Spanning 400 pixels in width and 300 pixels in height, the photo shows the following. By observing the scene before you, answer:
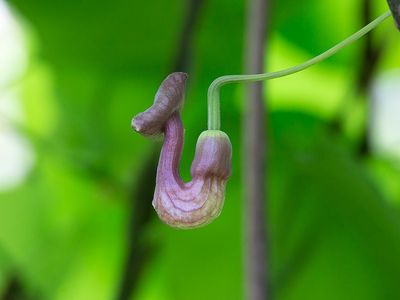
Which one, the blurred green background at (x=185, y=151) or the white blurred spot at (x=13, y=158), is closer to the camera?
the blurred green background at (x=185, y=151)

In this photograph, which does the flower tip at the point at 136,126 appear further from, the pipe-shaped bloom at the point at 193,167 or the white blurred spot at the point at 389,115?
the white blurred spot at the point at 389,115

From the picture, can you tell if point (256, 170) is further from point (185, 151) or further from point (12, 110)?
point (12, 110)

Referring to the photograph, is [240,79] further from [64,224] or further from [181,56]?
[64,224]

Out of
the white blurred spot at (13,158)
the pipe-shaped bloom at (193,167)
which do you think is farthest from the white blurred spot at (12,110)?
the pipe-shaped bloom at (193,167)

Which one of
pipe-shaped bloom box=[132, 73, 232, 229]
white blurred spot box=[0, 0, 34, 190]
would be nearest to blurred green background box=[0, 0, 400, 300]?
white blurred spot box=[0, 0, 34, 190]

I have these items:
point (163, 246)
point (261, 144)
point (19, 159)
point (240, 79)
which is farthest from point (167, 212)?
point (19, 159)
